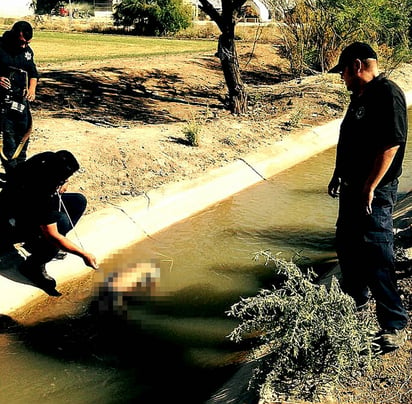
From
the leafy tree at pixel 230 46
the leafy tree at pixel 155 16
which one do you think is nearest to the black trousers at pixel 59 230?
the leafy tree at pixel 230 46

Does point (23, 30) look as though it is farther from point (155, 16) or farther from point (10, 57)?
point (155, 16)

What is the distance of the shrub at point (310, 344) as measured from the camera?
13.4 feet

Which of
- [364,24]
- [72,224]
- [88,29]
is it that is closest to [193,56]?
[364,24]

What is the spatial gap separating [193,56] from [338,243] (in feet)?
57.9

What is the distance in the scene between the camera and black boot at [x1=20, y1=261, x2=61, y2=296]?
6.27 meters

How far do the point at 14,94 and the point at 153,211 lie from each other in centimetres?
220

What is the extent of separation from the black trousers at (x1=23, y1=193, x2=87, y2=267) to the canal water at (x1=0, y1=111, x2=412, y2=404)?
48cm

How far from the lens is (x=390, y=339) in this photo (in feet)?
14.6

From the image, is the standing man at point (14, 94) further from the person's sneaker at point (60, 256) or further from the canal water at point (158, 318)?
the canal water at point (158, 318)

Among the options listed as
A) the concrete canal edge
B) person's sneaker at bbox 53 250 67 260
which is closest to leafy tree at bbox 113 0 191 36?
the concrete canal edge

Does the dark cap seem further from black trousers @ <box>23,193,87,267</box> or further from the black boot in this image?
the black boot

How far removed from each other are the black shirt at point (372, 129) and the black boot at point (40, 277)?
316cm

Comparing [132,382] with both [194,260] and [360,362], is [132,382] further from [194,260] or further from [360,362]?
[194,260]

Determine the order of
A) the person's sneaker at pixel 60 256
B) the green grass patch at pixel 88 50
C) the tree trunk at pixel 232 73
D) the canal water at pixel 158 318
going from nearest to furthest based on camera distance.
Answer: the canal water at pixel 158 318 < the person's sneaker at pixel 60 256 < the tree trunk at pixel 232 73 < the green grass patch at pixel 88 50
